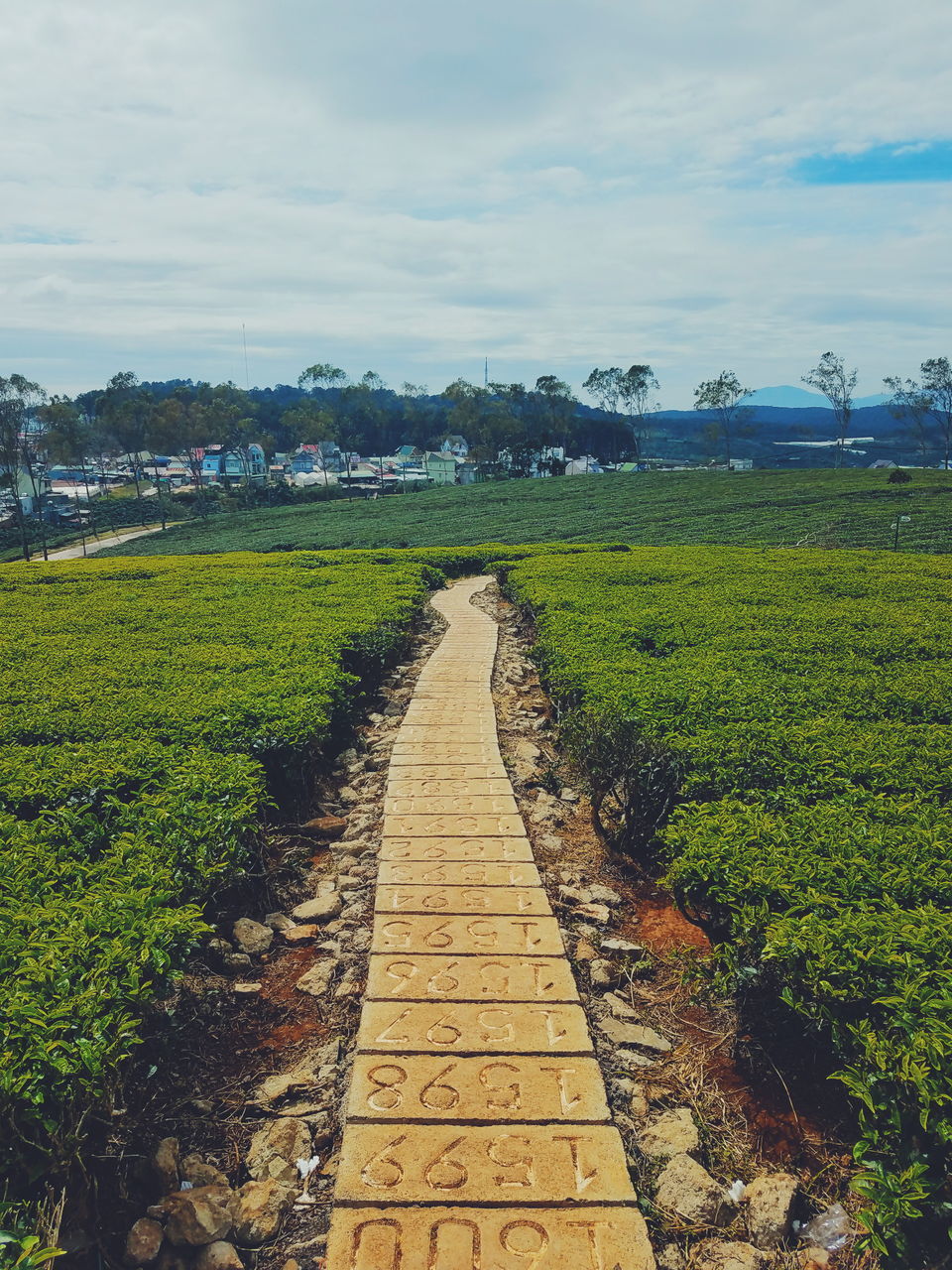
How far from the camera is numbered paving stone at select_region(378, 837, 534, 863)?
4.51 metres

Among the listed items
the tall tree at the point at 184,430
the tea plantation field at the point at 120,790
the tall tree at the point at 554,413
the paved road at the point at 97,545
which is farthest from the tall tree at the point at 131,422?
the tea plantation field at the point at 120,790

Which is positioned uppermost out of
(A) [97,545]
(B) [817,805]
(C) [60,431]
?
(C) [60,431]

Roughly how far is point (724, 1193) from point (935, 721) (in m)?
4.06

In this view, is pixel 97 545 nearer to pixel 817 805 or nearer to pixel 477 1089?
pixel 817 805

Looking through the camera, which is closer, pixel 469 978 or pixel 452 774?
pixel 469 978

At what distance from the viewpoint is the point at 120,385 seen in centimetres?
9744

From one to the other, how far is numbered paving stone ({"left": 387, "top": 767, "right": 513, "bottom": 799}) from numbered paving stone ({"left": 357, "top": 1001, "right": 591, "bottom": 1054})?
2265 millimetres

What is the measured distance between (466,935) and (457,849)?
3.02 feet

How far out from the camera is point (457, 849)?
4625mm

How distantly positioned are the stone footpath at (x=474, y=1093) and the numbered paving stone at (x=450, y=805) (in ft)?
1.19

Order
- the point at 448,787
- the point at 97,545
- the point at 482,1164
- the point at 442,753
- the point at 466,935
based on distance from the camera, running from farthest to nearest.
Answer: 1. the point at 97,545
2. the point at 442,753
3. the point at 448,787
4. the point at 466,935
5. the point at 482,1164

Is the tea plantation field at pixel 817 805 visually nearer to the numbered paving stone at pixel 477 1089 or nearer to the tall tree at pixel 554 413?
the numbered paving stone at pixel 477 1089

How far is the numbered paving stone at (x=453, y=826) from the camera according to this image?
4.82 m

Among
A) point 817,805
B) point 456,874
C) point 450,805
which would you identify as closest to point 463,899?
point 456,874
